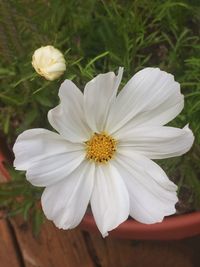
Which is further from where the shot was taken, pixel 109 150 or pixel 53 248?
pixel 53 248

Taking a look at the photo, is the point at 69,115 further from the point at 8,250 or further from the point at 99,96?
the point at 8,250

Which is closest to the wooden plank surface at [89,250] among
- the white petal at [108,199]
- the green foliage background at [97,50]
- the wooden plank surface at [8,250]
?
the wooden plank surface at [8,250]

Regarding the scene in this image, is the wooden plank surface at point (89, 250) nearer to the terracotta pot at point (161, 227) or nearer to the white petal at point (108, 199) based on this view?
the terracotta pot at point (161, 227)

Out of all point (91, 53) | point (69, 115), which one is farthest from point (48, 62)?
point (91, 53)

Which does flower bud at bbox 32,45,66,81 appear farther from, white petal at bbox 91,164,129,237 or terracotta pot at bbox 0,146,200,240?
terracotta pot at bbox 0,146,200,240

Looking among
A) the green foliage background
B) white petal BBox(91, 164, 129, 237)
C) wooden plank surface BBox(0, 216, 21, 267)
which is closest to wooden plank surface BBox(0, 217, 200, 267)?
wooden plank surface BBox(0, 216, 21, 267)

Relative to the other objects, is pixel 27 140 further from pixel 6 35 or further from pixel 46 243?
pixel 46 243
